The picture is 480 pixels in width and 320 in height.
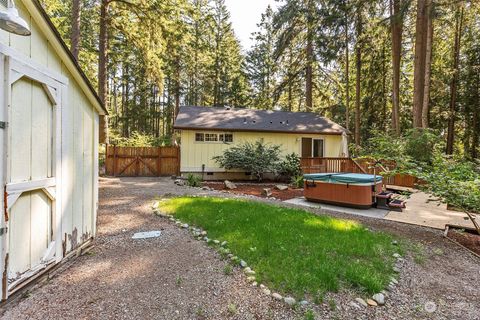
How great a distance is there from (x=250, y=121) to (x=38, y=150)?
11.4m

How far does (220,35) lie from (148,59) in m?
14.6

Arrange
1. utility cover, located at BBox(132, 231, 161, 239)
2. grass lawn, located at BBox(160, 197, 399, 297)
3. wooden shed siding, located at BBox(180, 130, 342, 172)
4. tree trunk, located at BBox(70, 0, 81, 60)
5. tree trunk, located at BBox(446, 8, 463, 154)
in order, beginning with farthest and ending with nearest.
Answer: tree trunk, located at BBox(446, 8, 463, 154) < wooden shed siding, located at BBox(180, 130, 342, 172) < tree trunk, located at BBox(70, 0, 81, 60) < utility cover, located at BBox(132, 231, 161, 239) < grass lawn, located at BBox(160, 197, 399, 297)

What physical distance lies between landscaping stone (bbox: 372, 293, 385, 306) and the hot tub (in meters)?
4.55

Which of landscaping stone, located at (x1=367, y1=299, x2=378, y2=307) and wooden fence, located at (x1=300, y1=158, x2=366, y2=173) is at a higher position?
wooden fence, located at (x1=300, y1=158, x2=366, y2=173)

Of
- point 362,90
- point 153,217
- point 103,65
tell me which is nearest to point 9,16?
point 153,217

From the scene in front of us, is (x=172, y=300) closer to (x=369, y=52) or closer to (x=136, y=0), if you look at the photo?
(x=136, y=0)

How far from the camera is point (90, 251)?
3621 millimetres

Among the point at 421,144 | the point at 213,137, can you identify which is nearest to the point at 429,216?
the point at 421,144

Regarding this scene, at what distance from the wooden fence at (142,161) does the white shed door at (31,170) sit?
10265mm

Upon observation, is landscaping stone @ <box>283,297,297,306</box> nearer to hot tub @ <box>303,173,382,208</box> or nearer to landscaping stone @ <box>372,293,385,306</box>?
landscaping stone @ <box>372,293,385,306</box>

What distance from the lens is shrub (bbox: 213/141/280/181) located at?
438 inches

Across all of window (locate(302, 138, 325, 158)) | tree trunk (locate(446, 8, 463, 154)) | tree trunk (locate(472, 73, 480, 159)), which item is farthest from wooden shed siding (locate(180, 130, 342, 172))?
tree trunk (locate(472, 73, 480, 159))

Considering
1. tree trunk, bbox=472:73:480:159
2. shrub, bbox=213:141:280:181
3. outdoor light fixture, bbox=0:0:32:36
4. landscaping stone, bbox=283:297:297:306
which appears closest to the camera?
outdoor light fixture, bbox=0:0:32:36

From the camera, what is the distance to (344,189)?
709cm
